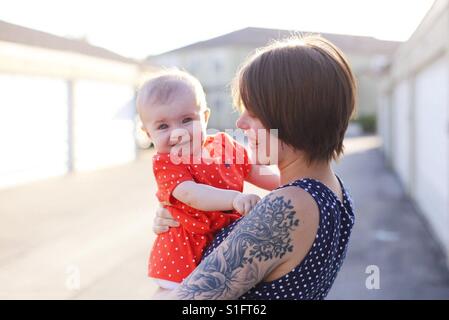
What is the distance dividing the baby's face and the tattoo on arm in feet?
1.38

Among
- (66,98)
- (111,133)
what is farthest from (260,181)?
(111,133)

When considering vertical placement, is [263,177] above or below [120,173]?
above

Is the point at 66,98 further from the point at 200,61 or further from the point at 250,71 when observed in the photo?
the point at 200,61

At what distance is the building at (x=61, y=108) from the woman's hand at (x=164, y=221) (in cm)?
1121

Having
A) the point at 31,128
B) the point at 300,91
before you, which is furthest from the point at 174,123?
the point at 31,128

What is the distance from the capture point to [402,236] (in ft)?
28.3

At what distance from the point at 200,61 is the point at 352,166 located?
20278 millimetres

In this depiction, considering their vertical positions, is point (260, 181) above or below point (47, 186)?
above

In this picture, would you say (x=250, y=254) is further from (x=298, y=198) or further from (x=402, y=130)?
(x=402, y=130)

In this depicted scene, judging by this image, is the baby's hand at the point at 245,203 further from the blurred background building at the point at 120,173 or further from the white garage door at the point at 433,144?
the white garage door at the point at 433,144

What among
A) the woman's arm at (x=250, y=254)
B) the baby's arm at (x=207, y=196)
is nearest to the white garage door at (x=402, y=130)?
the baby's arm at (x=207, y=196)

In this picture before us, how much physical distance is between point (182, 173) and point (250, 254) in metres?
0.44

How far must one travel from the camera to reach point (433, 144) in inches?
367

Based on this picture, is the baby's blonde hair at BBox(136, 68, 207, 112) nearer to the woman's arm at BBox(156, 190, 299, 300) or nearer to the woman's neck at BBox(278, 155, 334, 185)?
the woman's neck at BBox(278, 155, 334, 185)
